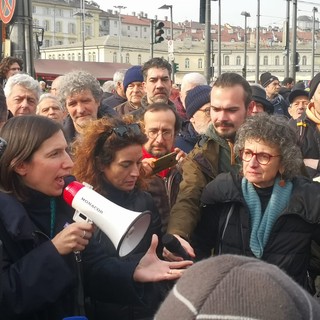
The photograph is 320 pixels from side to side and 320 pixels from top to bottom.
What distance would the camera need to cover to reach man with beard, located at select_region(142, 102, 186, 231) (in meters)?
3.51

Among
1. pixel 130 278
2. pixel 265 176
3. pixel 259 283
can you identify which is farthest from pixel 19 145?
pixel 259 283

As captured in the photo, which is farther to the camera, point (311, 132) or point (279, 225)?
point (311, 132)

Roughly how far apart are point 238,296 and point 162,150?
3112 mm

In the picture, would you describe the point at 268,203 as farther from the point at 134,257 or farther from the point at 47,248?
the point at 47,248

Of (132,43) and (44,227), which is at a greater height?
(132,43)

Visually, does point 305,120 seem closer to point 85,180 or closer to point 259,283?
point 85,180

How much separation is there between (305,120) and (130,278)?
6.81 ft

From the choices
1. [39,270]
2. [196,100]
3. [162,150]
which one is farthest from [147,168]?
[196,100]

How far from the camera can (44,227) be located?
2.58m

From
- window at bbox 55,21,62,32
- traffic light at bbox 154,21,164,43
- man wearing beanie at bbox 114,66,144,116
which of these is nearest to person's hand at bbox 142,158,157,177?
man wearing beanie at bbox 114,66,144,116

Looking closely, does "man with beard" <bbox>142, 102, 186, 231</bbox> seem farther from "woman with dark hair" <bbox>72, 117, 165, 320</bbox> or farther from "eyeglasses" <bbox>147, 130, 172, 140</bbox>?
"woman with dark hair" <bbox>72, 117, 165, 320</bbox>

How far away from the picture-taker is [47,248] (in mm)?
2387

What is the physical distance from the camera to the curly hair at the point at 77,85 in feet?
15.9

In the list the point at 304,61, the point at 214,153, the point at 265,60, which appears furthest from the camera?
the point at 265,60
